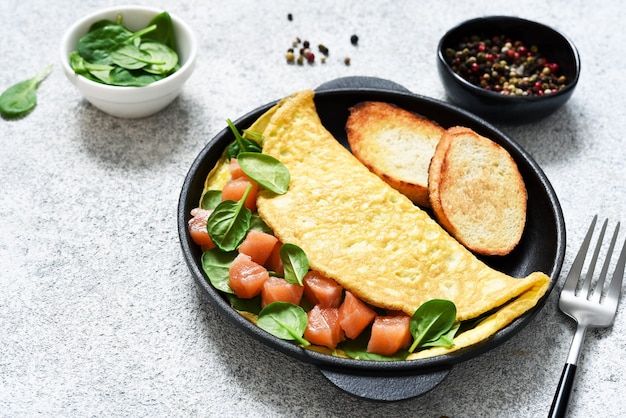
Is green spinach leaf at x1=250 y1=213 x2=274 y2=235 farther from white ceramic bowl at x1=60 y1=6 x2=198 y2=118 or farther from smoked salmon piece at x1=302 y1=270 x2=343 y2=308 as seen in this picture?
white ceramic bowl at x1=60 y1=6 x2=198 y2=118

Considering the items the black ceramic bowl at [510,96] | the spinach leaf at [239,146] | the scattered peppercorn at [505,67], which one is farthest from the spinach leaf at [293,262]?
the scattered peppercorn at [505,67]

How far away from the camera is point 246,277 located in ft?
7.45

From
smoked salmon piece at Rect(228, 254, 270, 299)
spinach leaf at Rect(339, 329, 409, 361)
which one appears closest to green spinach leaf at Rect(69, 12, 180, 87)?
smoked salmon piece at Rect(228, 254, 270, 299)

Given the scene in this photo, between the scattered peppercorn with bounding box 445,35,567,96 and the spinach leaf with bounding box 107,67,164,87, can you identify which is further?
the scattered peppercorn with bounding box 445,35,567,96

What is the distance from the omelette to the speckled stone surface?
0.27 m

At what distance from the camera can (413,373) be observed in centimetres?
212

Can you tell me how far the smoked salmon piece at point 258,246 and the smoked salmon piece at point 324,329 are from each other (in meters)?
0.28

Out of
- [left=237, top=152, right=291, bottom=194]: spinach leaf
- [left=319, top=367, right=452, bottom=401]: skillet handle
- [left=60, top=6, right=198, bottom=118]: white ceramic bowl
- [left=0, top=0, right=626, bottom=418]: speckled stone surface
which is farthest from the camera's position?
[left=60, top=6, right=198, bottom=118]: white ceramic bowl

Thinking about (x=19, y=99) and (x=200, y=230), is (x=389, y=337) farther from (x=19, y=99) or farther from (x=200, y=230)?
(x=19, y=99)

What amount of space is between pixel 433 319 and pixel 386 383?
252 millimetres

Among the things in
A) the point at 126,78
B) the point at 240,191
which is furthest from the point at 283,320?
the point at 126,78

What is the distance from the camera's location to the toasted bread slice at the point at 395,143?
8.96 feet

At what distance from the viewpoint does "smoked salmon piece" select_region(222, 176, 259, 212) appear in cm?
255

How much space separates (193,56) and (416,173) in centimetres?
115
